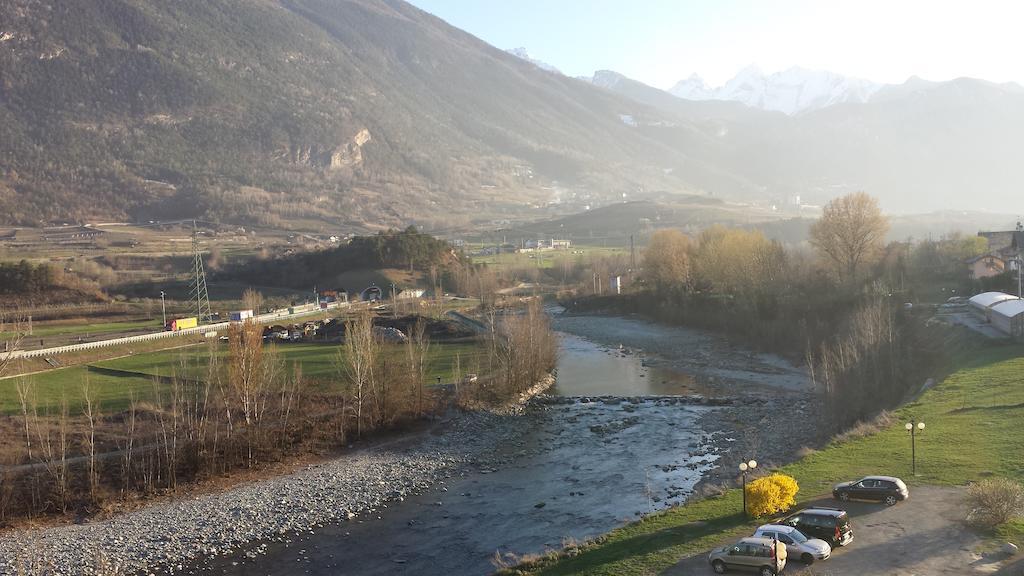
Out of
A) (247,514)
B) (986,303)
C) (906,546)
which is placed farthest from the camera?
(986,303)

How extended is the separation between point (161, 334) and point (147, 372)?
45.2ft

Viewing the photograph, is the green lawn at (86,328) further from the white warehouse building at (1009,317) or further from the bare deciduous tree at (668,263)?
the white warehouse building at (1009,317)

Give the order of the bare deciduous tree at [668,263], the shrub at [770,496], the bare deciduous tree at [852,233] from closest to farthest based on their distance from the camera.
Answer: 1. the shrub at [770,496]
2. the bare deciduous tree at [852,233]
3. the bare deciduous tree at [668,263]

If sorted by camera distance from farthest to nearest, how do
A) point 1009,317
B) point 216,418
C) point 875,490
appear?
point 1009,317 < point 216,418 < point 875,490

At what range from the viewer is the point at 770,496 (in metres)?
21.0

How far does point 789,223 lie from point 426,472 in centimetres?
13223

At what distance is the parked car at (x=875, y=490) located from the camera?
2139cm

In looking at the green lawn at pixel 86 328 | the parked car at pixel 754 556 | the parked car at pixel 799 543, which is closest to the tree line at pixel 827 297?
the parked car at pixel 799 543

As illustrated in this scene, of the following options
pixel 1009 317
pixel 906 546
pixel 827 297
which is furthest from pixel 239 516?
pixel 827 297

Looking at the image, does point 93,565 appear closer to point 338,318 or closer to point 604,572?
point 604,572

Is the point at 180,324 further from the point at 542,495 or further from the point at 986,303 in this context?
the point at 986,303

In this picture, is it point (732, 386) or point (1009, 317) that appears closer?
point (1009, 317)

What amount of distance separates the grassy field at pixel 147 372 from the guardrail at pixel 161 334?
9.16 feet

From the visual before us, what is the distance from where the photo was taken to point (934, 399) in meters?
33.3
